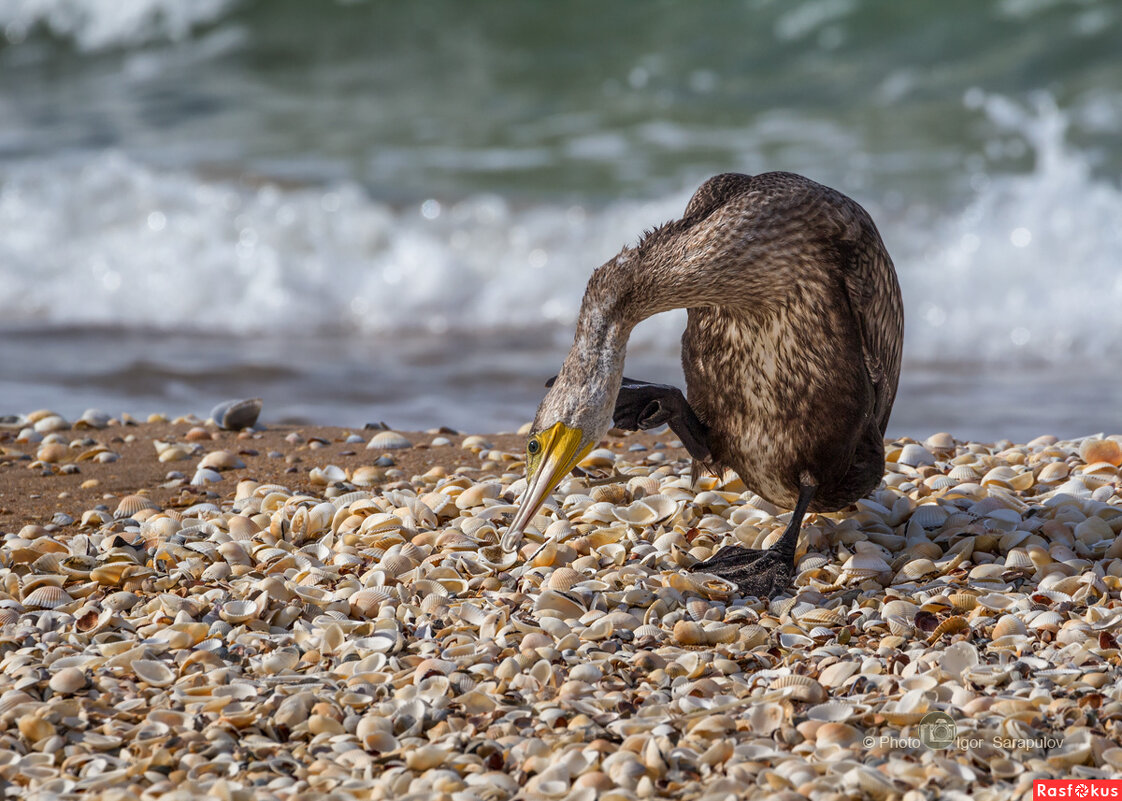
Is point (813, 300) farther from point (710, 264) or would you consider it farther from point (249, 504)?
point (249, 504)

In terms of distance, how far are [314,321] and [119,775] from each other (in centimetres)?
666

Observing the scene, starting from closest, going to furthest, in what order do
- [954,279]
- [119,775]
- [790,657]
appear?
[119,775]
[790,657]
[954,279]

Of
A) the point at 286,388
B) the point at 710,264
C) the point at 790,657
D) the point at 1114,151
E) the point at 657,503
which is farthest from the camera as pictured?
the point at 1114,151

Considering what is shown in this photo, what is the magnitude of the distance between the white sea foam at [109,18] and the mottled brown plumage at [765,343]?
12.3m

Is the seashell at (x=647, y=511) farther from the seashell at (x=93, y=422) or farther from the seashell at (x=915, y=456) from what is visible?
the seashell at (x=93, y=422)

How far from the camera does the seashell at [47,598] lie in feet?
11.1

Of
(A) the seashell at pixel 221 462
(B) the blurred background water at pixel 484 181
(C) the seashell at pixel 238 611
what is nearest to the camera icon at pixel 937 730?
(C) the seashell at pixel 238 611

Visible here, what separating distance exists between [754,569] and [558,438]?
30.5 inches

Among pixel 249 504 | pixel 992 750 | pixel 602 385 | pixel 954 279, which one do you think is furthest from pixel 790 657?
pixel 954 279

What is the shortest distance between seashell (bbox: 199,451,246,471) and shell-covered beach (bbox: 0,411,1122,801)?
96 millimetres

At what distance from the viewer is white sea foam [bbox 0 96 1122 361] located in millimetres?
8367

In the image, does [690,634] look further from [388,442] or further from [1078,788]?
[388,442]

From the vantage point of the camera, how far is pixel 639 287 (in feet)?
11.2

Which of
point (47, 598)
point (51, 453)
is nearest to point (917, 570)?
point (47, 598)
